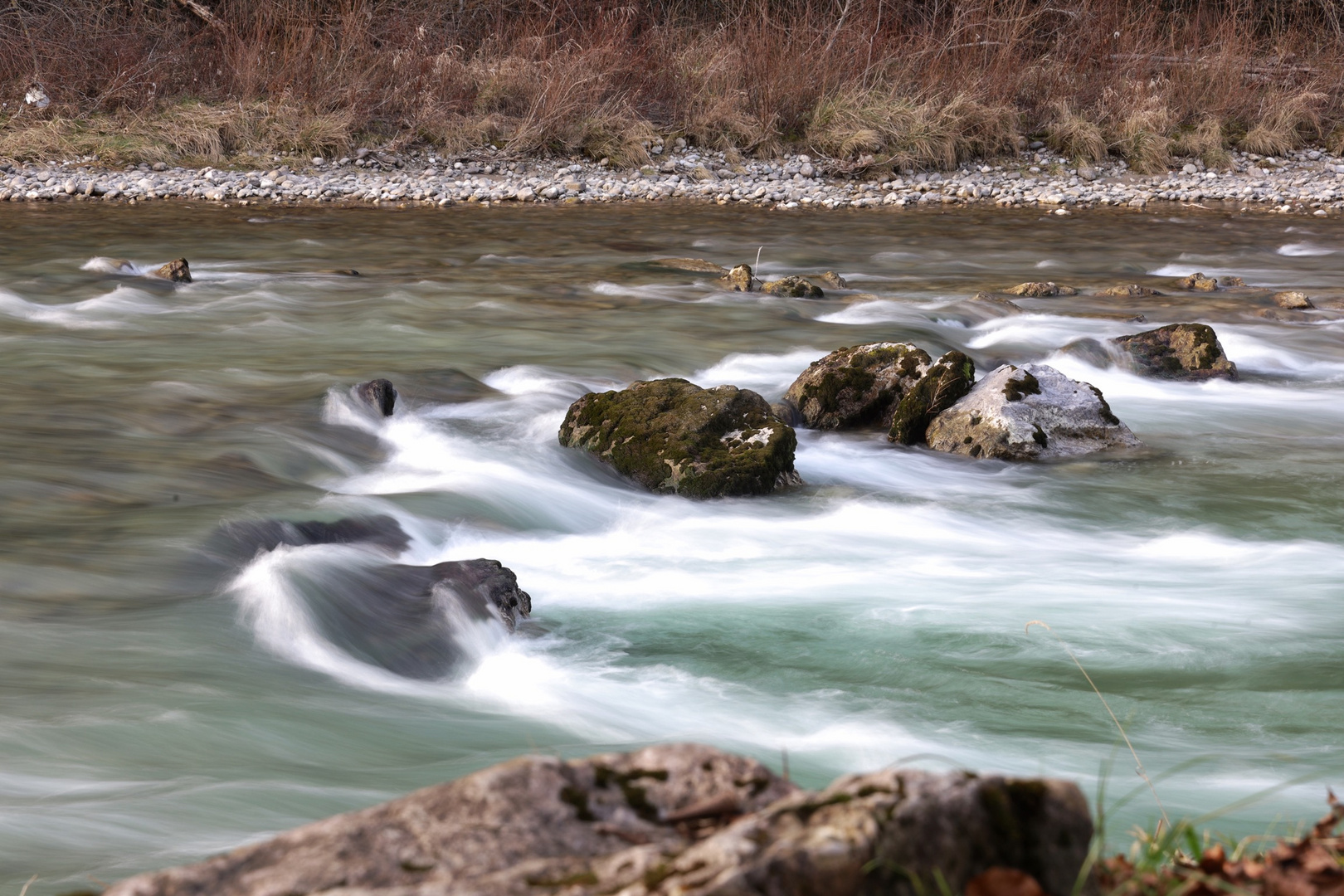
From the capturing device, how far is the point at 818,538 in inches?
230

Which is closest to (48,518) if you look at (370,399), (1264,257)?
(370,399)

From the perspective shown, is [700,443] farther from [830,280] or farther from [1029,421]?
[830,280]

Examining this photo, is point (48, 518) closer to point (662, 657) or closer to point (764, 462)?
point (662, 657)

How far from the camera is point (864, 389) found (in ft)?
24.6

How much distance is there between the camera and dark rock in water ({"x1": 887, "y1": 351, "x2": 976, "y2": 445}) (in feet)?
23.4

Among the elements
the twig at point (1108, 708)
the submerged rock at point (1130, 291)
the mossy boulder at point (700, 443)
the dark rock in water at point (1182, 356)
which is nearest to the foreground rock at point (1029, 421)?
the mossy boulder at point (700, 443)

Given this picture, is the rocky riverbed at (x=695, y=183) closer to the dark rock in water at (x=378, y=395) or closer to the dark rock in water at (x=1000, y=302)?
the dark rock in water at (x=1000, y=302)

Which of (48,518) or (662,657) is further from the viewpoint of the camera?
(48,518)

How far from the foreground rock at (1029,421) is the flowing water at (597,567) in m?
0.15

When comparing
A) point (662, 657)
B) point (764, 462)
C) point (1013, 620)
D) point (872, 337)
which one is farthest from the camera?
point (872, 337)

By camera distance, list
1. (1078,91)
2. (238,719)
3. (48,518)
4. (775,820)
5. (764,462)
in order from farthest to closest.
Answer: (1078,91)
(764,462)
(48,518)
(238,719)
(775,820)

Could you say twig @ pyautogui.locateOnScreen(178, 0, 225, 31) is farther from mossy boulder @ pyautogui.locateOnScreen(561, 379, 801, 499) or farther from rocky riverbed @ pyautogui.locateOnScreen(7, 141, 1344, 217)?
mossy boulder @ pyautogui.locateOnScreen(561, 379, 801, 499)

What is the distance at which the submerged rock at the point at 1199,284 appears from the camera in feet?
39.2

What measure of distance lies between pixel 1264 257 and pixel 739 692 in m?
11.9
